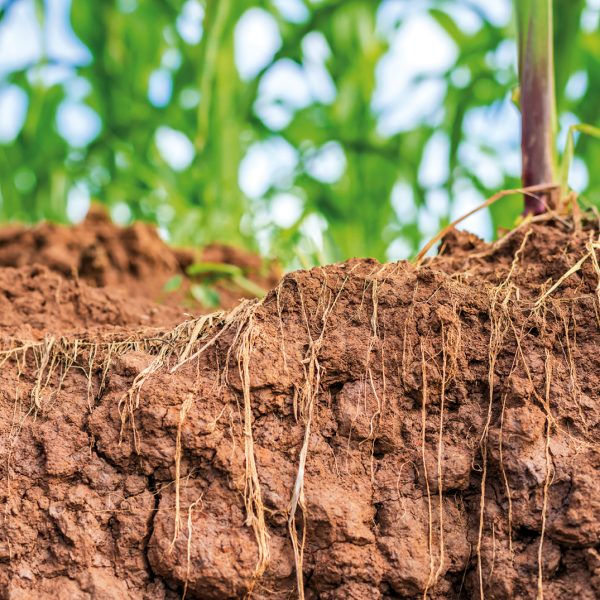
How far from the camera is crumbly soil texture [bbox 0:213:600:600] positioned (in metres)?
1.20

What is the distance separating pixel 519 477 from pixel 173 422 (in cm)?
55

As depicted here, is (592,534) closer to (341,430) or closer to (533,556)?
(533,556)

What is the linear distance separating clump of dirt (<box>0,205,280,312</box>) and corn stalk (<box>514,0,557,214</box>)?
923 millimetres

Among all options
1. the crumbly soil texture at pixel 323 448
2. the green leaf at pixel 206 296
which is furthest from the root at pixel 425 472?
the green leaf at pixel 206 296

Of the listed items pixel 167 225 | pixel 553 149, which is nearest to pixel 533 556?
pixel 553 149

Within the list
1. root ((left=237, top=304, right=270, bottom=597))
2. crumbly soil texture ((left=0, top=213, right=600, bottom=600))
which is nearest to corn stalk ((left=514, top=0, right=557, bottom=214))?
crumbly soil texture ((left=0, top=213, right=600, bottom=600))

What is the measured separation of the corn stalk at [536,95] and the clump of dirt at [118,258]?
92 cm

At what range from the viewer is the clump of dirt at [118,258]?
7.52 feet

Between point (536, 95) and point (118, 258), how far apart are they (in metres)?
1.34

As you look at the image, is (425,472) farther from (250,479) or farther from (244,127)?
(244,127)

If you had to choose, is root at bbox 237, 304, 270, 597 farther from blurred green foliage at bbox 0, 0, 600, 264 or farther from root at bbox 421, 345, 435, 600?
blurred green foliage at bbox 0, 0, 600, 264

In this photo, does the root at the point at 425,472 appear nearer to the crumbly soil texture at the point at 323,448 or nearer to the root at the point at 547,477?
the crumbly soil texture at the point at 323,448

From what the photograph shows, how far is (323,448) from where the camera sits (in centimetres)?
127

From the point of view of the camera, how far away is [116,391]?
1.32m
